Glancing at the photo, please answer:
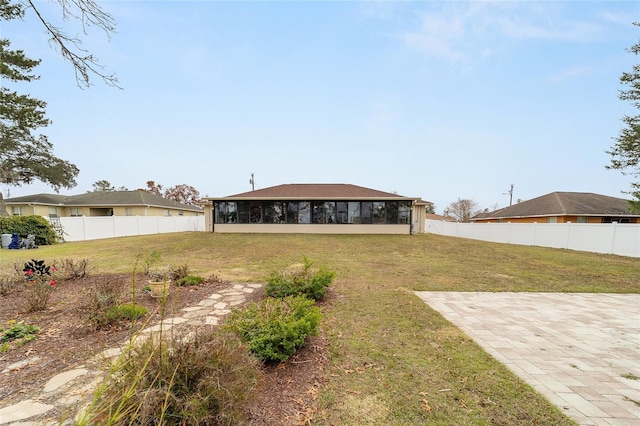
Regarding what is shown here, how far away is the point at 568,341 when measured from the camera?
3262 millimetres

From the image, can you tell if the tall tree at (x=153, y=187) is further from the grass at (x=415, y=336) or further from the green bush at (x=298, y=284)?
the green bush at (x=298, y=284)

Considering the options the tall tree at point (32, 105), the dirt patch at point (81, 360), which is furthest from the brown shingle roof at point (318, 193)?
the dirt patch at point (81, 360)

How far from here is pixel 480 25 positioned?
7.82 meters

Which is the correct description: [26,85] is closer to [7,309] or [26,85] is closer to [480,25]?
[7,309]

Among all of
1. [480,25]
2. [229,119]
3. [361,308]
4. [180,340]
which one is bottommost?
[361,308]

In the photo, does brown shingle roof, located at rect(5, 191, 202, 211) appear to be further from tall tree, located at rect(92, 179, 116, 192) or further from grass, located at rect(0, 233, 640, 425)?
grass, located at rect(0, 233, 640, 425)

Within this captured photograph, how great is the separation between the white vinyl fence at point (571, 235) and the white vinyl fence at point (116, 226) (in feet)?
74.2

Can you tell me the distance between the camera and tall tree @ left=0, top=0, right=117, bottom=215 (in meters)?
2.50

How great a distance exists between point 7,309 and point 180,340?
164 inches

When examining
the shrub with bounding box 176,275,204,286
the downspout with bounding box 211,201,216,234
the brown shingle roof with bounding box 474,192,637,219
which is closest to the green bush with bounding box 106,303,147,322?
the shrub with bounding box 176,275,204,286

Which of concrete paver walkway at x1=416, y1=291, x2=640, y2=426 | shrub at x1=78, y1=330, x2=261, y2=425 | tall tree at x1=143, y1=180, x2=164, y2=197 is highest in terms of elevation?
tall tree at x1=143, y1=180, x2=164, y2=197

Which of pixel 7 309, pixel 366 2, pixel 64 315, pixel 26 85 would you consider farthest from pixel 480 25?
pixel 26 85

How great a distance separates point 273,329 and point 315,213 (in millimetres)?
15456

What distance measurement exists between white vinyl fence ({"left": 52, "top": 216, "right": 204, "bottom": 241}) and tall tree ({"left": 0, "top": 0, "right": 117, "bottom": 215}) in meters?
3.53
